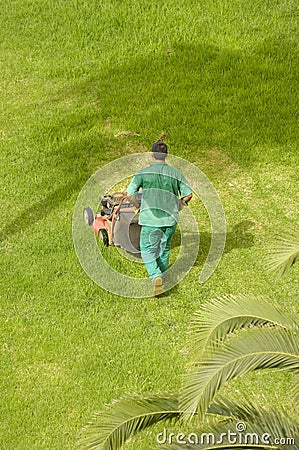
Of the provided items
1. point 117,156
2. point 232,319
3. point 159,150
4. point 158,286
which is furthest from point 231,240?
point 232,319

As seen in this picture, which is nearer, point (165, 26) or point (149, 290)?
point (149, 290)

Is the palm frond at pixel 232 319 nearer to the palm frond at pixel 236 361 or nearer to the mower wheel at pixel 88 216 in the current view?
the palm frond at pixel 236 361

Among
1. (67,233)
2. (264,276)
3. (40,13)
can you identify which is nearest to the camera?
(264,276)

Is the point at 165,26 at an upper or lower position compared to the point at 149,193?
lower

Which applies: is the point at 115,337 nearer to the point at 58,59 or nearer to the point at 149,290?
the point at 149,290

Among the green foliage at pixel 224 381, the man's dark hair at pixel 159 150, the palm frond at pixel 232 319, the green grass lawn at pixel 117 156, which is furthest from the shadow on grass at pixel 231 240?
the green foliage at pixel 224 381

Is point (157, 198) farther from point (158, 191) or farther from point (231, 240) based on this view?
point (231, 240)

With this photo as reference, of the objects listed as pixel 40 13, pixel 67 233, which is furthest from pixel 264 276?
pixel 40 13

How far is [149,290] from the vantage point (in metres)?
11.1

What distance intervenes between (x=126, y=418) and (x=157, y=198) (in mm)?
4440

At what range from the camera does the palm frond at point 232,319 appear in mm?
6625

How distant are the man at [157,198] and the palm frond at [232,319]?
12.4ft

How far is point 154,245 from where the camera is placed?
35.1 feet

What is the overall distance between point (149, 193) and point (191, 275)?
5.17ft
